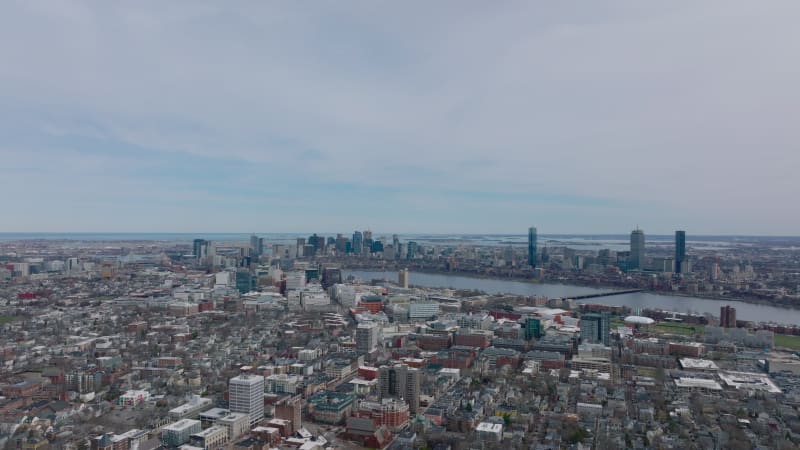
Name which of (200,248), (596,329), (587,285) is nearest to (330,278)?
(587,285)

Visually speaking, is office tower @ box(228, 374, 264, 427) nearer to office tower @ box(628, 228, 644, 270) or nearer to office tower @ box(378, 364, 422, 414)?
office tower @ box(378, 364, 422, 414)

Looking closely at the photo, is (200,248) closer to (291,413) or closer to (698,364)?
(291,413)

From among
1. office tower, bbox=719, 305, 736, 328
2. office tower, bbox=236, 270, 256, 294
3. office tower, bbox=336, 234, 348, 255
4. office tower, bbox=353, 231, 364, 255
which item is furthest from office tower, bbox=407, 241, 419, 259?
office tower, bbox=719, 305, 736, 328

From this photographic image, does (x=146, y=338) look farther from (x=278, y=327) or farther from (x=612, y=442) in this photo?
(x=612, y=442)

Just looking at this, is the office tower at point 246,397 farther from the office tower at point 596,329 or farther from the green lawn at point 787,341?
the green lawn at point 787,341

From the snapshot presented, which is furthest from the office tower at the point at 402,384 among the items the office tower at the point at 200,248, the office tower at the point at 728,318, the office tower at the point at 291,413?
the office tower at the point at 200,248

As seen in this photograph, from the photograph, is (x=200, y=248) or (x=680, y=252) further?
(x=200, y=248)

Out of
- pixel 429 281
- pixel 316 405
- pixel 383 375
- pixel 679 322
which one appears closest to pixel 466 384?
pixel 383 375
